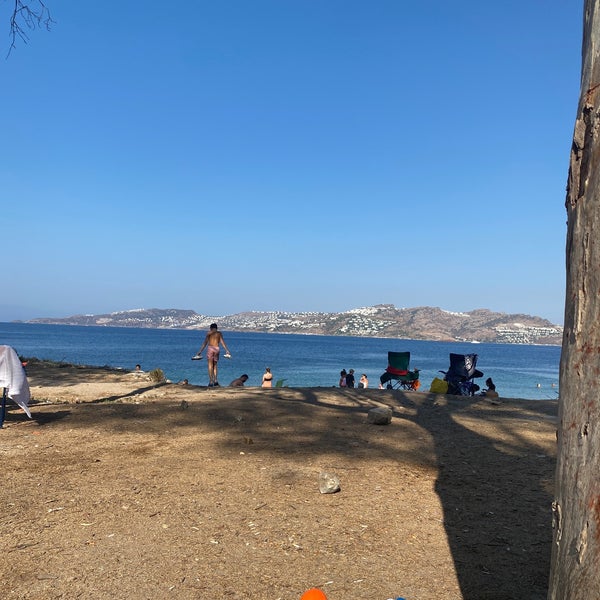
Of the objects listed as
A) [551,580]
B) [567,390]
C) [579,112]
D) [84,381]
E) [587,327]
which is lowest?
[84,381]

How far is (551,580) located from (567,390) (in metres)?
0.81

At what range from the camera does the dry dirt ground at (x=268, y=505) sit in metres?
3.26

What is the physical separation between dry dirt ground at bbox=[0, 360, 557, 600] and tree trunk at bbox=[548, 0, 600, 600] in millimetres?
1215

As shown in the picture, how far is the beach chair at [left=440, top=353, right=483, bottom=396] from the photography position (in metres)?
14.8

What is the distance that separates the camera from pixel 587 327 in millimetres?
2152

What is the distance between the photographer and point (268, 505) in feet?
14.6

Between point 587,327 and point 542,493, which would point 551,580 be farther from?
point 542,493

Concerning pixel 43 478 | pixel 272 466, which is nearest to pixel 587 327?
pixel 272 466

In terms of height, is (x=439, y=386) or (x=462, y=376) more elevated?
(x=462, y=376)

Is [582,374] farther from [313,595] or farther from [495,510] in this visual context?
[495,510]

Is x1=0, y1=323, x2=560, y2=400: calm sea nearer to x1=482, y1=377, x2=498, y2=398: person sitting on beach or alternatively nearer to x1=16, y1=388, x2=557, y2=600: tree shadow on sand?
x1=482, y1=377, x2=498, y2=398: person sitting on beach

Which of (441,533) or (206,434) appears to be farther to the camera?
(206,434)

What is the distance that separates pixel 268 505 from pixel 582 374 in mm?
3034

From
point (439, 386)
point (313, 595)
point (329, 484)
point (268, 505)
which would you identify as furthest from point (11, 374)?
point (439, 386)
